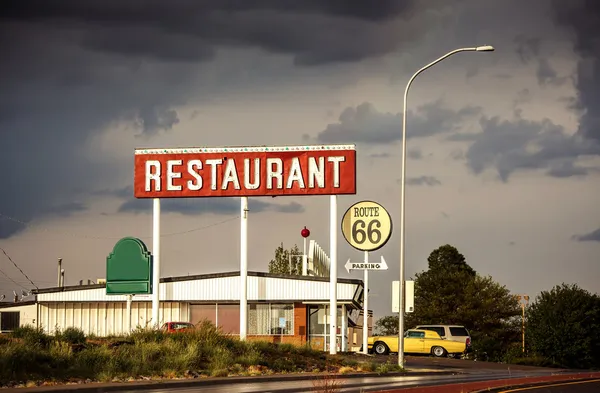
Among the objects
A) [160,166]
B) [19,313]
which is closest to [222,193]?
[160,166]

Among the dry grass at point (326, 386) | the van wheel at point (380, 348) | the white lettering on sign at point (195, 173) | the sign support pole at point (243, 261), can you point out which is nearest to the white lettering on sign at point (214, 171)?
the white lettering on sign at point (195, 173)

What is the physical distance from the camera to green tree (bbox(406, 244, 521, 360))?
92.9 metres

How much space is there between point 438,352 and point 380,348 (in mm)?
3876

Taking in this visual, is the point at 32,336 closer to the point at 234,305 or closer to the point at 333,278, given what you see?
the point at 333,278

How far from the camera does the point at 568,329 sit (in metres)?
66.7

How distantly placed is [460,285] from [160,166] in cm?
5650

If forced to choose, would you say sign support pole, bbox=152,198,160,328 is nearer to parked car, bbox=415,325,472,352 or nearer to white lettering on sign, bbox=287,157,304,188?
white lettering on sign, bbox=287,157,304,188

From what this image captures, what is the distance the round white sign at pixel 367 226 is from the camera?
44.7 m

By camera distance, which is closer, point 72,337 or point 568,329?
point 72,337

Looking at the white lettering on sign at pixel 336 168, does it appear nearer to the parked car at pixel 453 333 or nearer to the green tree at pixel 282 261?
the parked car at pixel 453 333

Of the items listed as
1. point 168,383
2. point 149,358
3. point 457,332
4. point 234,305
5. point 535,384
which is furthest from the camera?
point 457,332

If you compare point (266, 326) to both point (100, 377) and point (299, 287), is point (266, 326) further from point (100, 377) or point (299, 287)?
point (100, 377)

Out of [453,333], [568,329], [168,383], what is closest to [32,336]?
[168,383]

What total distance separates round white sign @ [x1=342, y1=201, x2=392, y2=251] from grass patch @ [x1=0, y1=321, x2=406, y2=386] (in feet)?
27.5
